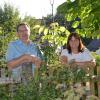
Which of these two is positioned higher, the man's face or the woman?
the man's face

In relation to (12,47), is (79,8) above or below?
above

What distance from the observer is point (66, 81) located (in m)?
4.73

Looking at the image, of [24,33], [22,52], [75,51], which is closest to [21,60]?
[22,52]

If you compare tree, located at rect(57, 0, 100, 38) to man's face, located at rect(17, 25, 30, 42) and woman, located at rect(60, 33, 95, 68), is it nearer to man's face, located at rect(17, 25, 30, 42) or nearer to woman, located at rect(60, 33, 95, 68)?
woman, located at rect(60, 33, 95, 68)

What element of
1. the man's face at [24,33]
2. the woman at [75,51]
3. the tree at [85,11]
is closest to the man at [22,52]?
the man's face at [24,33]

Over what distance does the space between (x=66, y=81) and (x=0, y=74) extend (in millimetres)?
1435

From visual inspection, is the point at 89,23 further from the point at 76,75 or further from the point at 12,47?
the point at 12,47

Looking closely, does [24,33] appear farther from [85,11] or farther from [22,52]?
[85,11]

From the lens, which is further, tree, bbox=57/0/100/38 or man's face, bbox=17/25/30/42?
man's face, bbox=17/25/30/42

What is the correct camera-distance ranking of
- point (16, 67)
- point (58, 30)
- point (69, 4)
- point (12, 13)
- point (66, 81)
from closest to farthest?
point (66, 81) < point (69, 4) < point (16, 67) < point (58, 30) < point (12, 13)

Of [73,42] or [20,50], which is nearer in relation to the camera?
[20,50]

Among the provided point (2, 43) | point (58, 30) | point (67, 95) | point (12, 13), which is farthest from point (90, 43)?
point (67, 95)

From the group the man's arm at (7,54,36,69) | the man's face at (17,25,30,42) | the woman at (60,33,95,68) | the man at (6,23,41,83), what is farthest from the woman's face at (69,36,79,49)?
the man's arm at (7,54,36,69)

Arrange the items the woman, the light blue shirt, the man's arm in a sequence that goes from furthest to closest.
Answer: the woman, the light blue shirt, the man's arm
